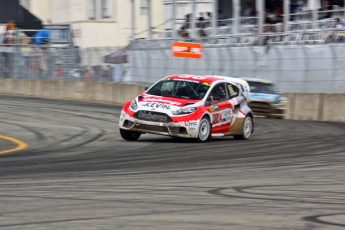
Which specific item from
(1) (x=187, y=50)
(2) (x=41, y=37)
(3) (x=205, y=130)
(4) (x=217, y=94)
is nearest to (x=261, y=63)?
(1) (x=187, y=50)

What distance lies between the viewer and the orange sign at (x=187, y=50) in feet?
94.1

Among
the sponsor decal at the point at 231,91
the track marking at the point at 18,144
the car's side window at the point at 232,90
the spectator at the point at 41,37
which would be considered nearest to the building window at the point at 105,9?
the spectator at the point at 41,37

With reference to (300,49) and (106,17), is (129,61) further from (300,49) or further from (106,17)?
(106,17)

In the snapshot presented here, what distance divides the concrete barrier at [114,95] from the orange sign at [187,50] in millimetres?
2440

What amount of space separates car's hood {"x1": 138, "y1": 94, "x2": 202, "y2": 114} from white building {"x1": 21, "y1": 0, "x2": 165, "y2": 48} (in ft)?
122

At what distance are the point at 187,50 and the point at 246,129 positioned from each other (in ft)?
35.9

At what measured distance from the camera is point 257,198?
8.36m

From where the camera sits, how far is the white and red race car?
54.4 ft

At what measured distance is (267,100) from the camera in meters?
26.5

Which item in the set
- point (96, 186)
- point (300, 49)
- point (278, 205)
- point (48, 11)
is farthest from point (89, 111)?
point (48, 11)

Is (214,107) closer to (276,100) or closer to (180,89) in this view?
(180,89)

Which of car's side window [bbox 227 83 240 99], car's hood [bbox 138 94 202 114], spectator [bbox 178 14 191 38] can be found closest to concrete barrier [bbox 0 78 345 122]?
spectator [bbox 178 14 191 38]

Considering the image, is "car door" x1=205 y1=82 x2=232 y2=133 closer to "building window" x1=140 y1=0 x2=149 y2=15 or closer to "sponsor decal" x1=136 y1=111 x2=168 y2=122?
"sponsor decal" x1=136 y1=111 x2=168 y2=122

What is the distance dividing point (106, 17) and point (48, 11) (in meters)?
6.34
